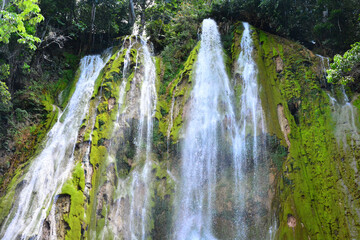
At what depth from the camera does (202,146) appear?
934cm

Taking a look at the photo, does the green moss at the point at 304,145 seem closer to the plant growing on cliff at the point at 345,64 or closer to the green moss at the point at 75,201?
the plant growing on cliff at the point at 345,64

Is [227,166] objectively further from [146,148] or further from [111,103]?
[111,103]

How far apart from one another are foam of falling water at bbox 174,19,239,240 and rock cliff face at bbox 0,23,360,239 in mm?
324

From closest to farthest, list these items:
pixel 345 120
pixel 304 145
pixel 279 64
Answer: pixel 345 120
pixel 304 145
pixel 279 64

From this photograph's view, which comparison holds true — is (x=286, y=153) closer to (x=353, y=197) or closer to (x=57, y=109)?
(x=353, y=197)

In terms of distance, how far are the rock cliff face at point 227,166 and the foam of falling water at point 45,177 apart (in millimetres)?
566

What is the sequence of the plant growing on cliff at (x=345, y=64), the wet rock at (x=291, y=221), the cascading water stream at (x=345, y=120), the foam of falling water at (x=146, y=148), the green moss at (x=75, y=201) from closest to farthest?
the wet rock at (x=291, y=221)
the green moss at (x=75, y=201)
the plant growing on cliff at (x=345, y=64)
the cascading water stream at (x=345, y=120)
the foam of falling water at (x=146, y=148)

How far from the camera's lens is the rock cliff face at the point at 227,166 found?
290 inches

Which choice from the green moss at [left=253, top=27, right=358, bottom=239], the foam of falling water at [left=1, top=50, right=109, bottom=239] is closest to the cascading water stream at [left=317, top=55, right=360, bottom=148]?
the green moss at [left=253, top=27, right=358, bottom=239]

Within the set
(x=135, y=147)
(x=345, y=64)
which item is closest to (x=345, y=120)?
(x=345, y=64)

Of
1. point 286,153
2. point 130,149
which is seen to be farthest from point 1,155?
point 286,153

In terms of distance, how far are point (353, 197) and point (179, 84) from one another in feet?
26.2

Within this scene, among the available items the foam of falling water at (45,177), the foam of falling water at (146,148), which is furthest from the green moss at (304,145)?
the foam of falling water at (45,177)

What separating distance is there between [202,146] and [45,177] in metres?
6.39
